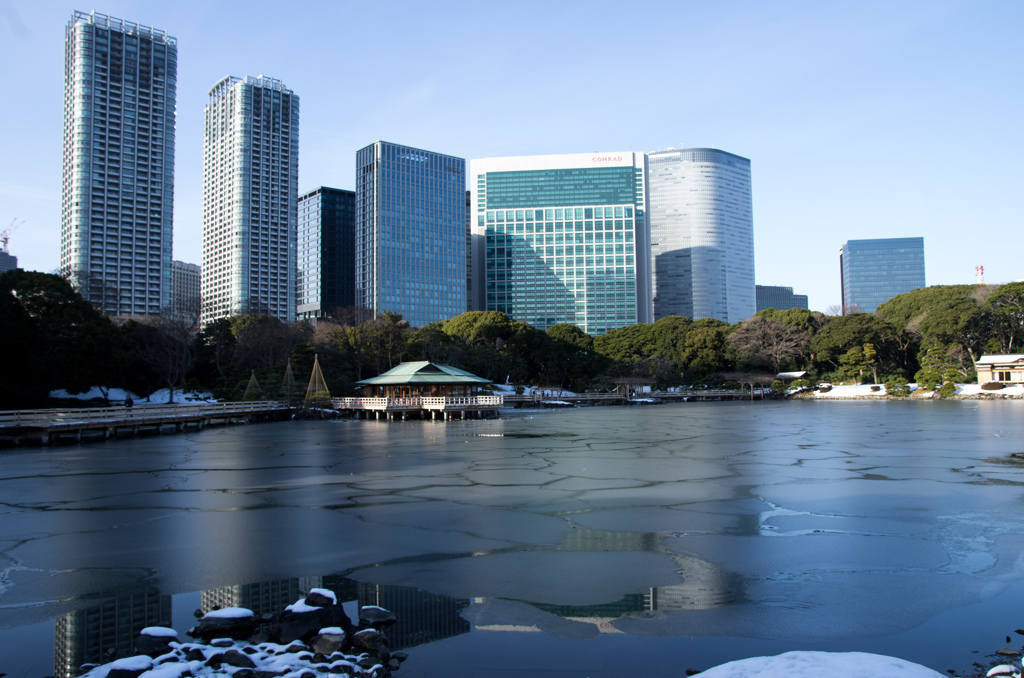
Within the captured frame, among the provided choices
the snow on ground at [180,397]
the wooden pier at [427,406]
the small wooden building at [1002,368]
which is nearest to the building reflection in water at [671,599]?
Result: the wooden pier at [427,406]

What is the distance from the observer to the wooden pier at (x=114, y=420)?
2708 cm

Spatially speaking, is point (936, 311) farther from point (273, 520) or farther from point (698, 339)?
point (273, 520)

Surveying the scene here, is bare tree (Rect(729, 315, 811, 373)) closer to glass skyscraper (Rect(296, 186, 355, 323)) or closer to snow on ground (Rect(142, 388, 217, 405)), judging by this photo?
snow on ground (Rect(142, 388, 217, 405))

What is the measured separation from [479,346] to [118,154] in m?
80.4

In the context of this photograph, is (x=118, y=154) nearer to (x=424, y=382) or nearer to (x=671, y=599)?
(x=424, y=382)

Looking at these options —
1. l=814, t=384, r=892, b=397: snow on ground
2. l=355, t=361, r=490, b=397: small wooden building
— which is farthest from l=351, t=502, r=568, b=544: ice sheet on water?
l=814, t=384, r=892, b=397: snow on ground

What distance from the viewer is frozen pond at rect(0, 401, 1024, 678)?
592cm

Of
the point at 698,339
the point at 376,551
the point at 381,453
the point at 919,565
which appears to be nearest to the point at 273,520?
the point at 376,551

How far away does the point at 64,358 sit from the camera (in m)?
37.4

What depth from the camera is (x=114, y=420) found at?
30.9 m

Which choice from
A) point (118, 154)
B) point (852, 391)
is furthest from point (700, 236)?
point (118, 154)

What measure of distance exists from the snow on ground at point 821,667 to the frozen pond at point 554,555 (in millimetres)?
743

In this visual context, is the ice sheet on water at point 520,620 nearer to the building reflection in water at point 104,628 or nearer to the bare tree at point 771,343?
the building reflection in water at point 104,628

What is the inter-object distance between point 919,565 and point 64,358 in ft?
138
